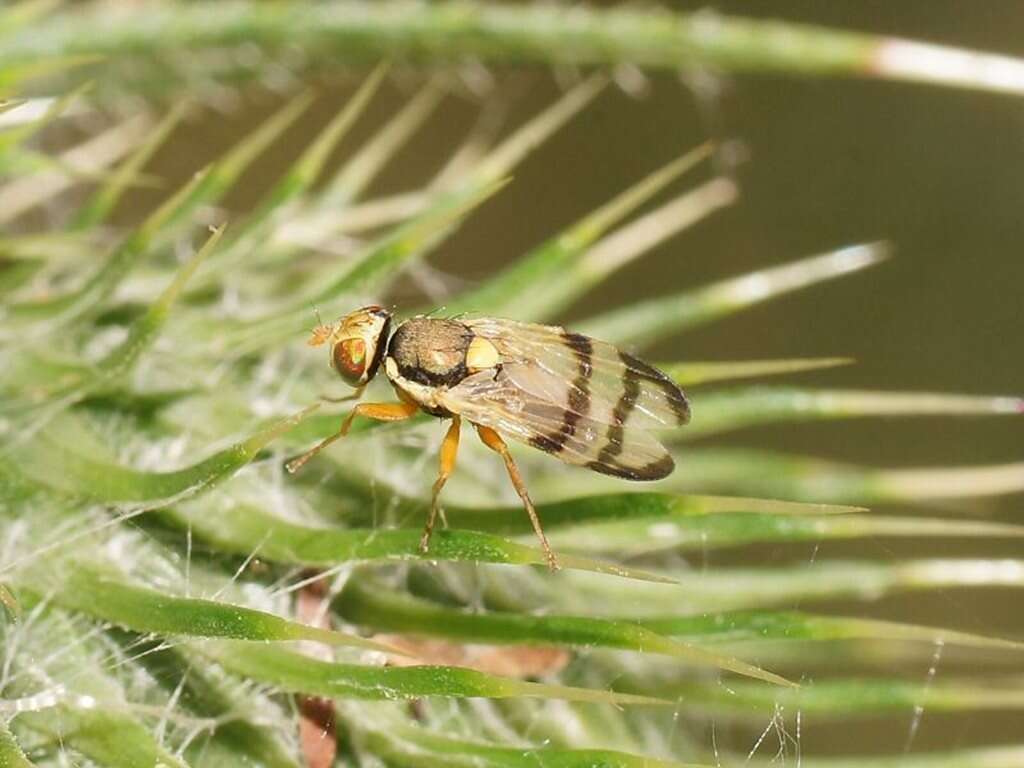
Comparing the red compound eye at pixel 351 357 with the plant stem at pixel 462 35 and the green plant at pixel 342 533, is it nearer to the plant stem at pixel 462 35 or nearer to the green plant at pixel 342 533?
the green plant at pixel 342 533

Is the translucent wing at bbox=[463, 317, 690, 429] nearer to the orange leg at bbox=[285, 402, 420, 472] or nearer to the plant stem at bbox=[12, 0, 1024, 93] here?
the orange leg at bbox=[285, 402, 420, 472]

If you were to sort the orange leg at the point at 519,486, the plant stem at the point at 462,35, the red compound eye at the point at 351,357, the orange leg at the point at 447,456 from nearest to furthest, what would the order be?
1. the orange leg at the point at 519,486
2. the orange leg at the point at 447,456
3. the red compound eye at the point at 351,357
4. the plant stem at the point at 462,35

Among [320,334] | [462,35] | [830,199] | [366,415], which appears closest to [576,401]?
[366,415]

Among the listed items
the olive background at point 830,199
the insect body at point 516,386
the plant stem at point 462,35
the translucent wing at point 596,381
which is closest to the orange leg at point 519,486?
the insect body at point 516,386

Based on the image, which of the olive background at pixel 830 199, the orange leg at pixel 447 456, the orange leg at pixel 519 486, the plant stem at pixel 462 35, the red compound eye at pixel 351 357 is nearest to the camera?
the orange leg at pixel 519 486

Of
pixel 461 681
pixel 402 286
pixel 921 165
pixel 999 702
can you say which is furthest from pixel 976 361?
pixel 461 681

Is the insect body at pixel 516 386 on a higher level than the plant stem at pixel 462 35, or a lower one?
lower

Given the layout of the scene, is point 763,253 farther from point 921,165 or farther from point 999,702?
point 999,702

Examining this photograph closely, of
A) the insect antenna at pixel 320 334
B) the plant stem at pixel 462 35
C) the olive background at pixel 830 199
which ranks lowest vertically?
the olive background at pixel 830 199
